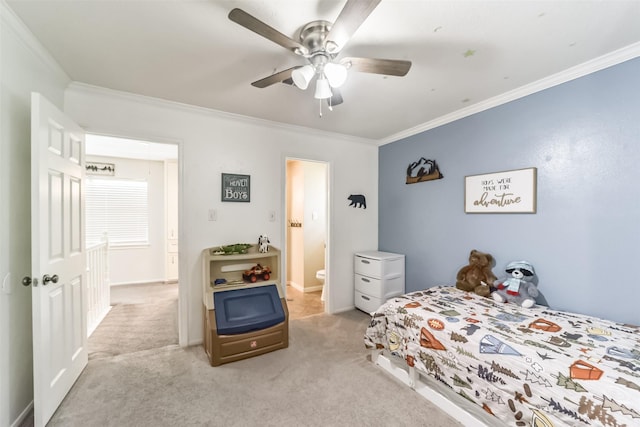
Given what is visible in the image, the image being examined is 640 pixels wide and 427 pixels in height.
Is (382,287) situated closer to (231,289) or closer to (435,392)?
(435,392)

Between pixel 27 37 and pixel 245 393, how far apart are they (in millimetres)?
2680

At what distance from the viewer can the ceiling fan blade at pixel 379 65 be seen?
4.78 ft

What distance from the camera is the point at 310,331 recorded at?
3.00m

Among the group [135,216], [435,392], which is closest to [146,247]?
[135,216]

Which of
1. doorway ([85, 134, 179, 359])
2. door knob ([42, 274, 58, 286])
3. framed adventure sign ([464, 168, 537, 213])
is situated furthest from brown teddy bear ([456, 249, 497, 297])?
doorway ([85, 134, 179, 359])

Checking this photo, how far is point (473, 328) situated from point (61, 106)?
139 inches

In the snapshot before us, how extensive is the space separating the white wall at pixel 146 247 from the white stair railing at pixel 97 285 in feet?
4.14

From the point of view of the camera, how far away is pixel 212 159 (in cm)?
279

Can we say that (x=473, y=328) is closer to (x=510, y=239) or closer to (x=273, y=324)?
(x=510, y=239)

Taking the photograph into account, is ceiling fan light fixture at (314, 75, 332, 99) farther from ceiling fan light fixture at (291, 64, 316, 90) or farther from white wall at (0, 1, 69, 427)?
white wall at (0, 1, 69, 427)

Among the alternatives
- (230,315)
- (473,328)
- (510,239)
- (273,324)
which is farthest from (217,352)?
(510,239)

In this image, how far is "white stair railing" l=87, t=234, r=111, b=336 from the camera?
3.09m

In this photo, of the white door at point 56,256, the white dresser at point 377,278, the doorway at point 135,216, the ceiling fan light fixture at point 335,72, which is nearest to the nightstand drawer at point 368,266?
the white dresser at point 377,278

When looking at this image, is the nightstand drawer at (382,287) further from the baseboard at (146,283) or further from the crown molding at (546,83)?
the baseboard at (146,283)
